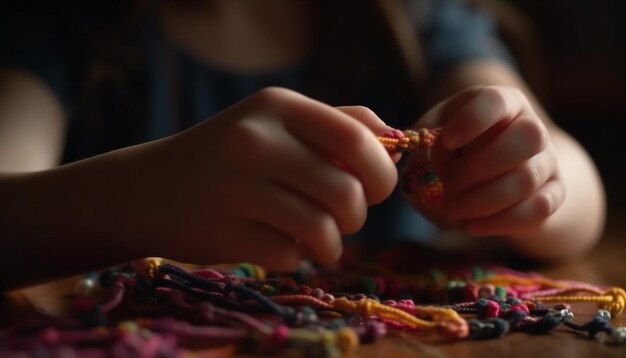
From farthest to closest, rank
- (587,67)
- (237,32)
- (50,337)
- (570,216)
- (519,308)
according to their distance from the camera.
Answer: (587,67), (237,32), (570,216), (519,308), (50,337)

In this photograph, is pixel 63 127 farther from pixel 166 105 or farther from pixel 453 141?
Answer: pixel 453 141

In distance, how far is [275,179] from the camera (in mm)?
417

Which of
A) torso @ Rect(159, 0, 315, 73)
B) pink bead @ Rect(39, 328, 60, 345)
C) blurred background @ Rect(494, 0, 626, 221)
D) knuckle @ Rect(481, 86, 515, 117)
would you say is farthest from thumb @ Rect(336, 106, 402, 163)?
blurred background @ Rect(494, 0, 626, 221)

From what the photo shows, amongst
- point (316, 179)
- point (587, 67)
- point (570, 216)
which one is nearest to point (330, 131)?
Answer: point (316, 179)

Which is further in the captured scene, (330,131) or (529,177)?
(529,177)

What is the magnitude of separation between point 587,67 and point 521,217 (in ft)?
3.23

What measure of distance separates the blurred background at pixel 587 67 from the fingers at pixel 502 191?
858 millimetres

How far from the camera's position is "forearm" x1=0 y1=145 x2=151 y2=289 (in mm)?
468

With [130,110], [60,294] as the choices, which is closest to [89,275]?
[60,294]

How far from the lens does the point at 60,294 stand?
554mm

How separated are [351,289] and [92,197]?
20 cm

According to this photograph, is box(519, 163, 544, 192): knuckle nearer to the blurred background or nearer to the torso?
the torso

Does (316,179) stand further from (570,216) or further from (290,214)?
(570,216)

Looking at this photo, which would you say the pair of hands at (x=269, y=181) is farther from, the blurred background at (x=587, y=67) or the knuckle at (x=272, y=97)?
the blurred background at (x=587, y=67)
